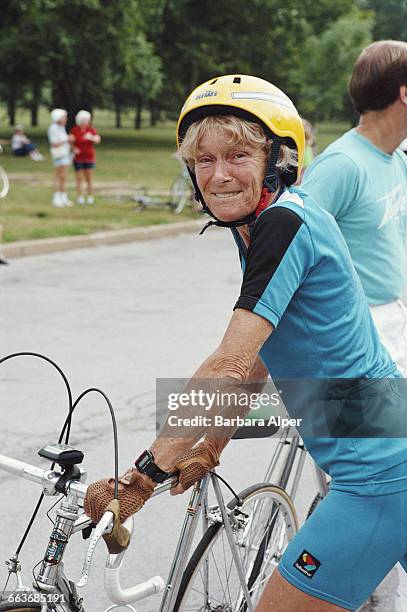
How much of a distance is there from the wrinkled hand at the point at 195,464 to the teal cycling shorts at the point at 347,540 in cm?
27

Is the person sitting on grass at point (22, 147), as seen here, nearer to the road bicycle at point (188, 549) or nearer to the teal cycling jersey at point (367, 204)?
the teal cycling jersey at point (367, 204)

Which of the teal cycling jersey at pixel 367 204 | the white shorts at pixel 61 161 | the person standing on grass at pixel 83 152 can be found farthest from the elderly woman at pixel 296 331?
the person standing on grass at pixel 83 152

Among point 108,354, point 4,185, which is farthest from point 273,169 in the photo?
point 4,185

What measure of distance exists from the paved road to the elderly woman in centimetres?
139

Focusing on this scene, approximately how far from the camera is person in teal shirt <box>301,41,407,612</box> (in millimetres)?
3377

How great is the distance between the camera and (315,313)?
7.09 ft

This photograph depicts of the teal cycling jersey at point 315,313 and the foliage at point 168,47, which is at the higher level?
the teal cycling jersey at point 315,313

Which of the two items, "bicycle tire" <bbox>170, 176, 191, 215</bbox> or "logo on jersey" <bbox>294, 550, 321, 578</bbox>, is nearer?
"logo on jersey" <bbox>294, 550, 321, 578</bbox>

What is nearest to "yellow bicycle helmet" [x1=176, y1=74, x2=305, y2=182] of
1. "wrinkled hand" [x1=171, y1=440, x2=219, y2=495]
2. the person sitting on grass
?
"wrinkled hand" [x1=171, y1=440, x2=219, y2=495]

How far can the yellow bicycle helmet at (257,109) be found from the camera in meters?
2.25

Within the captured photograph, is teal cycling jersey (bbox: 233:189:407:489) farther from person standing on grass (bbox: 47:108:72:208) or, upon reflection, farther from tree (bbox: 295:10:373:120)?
tree (bbox: 295:10:373:120)

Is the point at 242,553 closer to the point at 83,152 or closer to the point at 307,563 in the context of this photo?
the point at 307,563

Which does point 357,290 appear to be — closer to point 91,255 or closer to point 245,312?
point 245,312

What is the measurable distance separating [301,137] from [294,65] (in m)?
50.9
